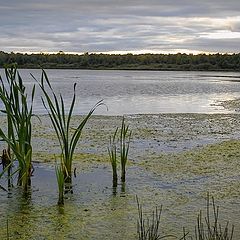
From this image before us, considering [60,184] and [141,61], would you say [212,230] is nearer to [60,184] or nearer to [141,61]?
[60,184]

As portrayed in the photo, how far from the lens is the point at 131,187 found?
23.5 feet

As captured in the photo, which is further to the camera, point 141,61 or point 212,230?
point 141,61

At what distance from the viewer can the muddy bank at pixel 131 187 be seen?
219 inches

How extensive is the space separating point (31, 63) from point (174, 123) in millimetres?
71395

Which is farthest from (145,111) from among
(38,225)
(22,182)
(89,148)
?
(38,225)

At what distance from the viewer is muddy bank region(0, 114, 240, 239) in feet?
18.3

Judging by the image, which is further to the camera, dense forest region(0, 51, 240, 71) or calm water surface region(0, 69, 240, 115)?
dense forest region(0, 51, 240, 71)

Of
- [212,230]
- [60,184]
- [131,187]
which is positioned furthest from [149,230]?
[131,187]

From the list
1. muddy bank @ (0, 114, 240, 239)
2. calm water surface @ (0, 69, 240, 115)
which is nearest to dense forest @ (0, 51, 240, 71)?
calm water surface @ (0, 69, 240, 115)

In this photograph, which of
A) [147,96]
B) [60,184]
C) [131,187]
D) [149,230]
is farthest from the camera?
[147,96]

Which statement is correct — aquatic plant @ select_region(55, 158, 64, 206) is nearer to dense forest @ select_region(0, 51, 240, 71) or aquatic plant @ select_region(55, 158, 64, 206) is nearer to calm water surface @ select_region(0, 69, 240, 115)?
calm water surface @ select_region(0, 69, 240, 115)

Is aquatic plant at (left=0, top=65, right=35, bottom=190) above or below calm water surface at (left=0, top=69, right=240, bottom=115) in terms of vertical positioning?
above

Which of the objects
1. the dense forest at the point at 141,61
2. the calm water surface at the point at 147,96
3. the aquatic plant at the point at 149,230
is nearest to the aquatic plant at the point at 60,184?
the aquatic plant at the point at 149,230

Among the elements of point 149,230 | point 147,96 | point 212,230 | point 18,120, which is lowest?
point 147,96
